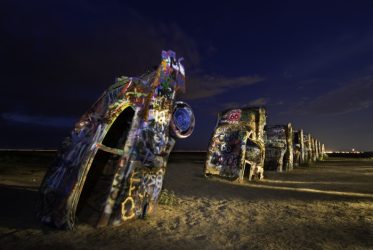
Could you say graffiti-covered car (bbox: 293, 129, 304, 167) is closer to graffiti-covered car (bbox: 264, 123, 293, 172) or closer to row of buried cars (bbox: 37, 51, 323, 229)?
graffiti-covered car (bbox: 264, 123, 293, 172)

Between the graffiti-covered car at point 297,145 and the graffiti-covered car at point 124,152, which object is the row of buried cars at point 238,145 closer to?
the graffiti-covered car at point 124,152

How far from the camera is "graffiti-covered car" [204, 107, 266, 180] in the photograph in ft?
47.5

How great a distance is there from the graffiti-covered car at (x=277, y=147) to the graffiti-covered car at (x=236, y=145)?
5999 mm

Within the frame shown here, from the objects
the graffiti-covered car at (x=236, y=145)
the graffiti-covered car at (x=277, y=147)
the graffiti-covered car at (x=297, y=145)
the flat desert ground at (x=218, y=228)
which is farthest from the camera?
the graffiti-covered car at (x=297, y=145)

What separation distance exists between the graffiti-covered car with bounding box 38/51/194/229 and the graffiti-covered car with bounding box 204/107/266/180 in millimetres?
7626

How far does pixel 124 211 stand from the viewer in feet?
19.2

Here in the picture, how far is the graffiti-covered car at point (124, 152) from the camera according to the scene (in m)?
5.63

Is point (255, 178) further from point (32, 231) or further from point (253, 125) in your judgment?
point (32, 231)

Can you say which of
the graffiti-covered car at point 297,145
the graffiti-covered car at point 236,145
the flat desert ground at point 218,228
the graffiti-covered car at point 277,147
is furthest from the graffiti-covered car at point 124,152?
the graffiti-covered car at point 297,145

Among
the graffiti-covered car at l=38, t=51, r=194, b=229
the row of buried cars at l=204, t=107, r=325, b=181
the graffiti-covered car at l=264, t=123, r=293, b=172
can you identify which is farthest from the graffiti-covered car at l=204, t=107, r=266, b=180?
the graffiti-covered car at l=38, t=51, r=194, b=229

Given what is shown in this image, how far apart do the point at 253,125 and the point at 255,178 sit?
3042mm

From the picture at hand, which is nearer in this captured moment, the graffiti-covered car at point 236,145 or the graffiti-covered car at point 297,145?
the graffiti-covered car at point 236,145

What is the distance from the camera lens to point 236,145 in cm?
1466

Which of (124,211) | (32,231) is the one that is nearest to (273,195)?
(124,211)
